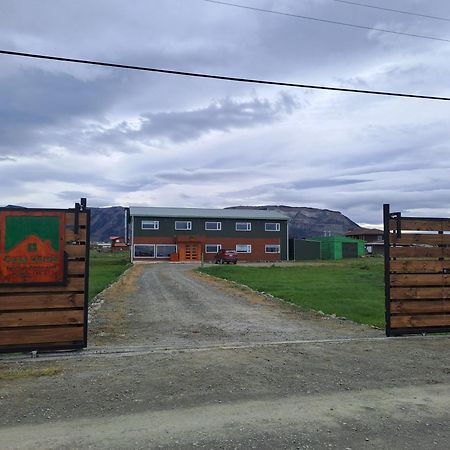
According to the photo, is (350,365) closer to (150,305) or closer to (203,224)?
(150,305)

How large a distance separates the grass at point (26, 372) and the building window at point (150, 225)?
50.1 metres

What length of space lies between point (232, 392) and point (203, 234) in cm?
5342

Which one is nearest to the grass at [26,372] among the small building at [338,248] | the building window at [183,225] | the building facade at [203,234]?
the building facade at [203,234]

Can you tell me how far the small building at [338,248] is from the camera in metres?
65.4

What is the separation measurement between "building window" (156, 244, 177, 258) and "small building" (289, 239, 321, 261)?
622 inches

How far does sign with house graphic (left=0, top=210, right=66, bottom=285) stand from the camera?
8148mm

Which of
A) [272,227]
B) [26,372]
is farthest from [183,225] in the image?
[26,372]

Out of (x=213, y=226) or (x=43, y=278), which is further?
(x=213, y=226)

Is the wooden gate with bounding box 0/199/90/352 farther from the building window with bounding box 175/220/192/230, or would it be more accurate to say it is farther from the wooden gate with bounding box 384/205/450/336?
the building window with bounding box 175/220/192/230

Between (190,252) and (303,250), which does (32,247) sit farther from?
(303,250)

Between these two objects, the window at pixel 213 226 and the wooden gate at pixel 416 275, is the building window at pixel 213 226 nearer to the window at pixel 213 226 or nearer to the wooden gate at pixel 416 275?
the window at pixel 213 226

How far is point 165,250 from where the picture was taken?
57.8m

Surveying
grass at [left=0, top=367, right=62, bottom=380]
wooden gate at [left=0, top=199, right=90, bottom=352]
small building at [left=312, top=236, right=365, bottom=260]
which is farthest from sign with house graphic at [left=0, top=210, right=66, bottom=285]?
small building at [left=312, top=236, right=365, bottom=260]

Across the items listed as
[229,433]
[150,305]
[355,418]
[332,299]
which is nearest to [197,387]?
[229,433]
